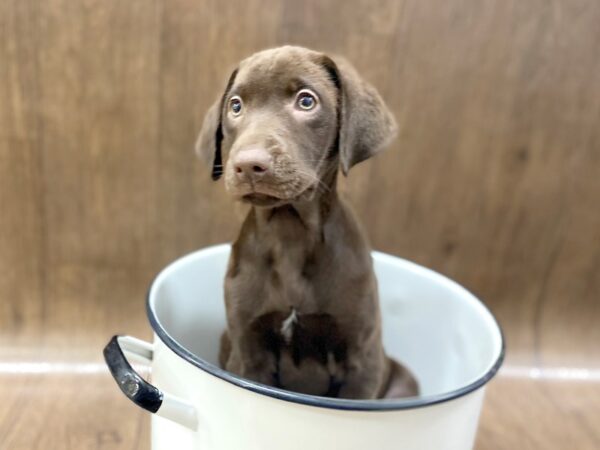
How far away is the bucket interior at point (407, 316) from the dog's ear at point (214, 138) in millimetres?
193

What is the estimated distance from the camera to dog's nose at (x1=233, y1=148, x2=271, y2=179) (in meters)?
0.73

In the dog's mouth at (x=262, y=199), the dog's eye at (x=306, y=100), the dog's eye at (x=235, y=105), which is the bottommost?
the dog's mouth at (x=262, y=199)

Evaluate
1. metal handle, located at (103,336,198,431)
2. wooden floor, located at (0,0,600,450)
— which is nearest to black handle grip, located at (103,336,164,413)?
metal handle, located at (103,336,198,431)

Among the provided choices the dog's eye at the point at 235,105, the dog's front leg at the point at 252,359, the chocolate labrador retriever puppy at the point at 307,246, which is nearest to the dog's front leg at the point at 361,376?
the chocolate labrador retriever puppy at the point at 307,246

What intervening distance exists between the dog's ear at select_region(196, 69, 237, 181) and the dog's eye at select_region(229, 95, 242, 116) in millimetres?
39

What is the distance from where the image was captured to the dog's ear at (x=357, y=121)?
2.78ft

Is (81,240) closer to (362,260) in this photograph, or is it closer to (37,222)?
(37,222)

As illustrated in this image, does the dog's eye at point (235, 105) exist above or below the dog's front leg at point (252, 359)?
above

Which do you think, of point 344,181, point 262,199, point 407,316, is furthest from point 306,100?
point 407,316

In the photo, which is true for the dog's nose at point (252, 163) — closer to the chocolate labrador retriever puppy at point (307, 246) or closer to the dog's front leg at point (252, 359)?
the chocolate labrador retriever puppy at point (307, 246)

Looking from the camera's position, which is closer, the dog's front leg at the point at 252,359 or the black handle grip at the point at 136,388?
the black handle grip at the point at 136,388

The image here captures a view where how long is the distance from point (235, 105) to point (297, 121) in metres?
0.11

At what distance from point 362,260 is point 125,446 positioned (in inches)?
20.8


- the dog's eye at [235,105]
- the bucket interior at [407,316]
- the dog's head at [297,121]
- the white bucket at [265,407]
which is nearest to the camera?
the white bucket at [265,407]
